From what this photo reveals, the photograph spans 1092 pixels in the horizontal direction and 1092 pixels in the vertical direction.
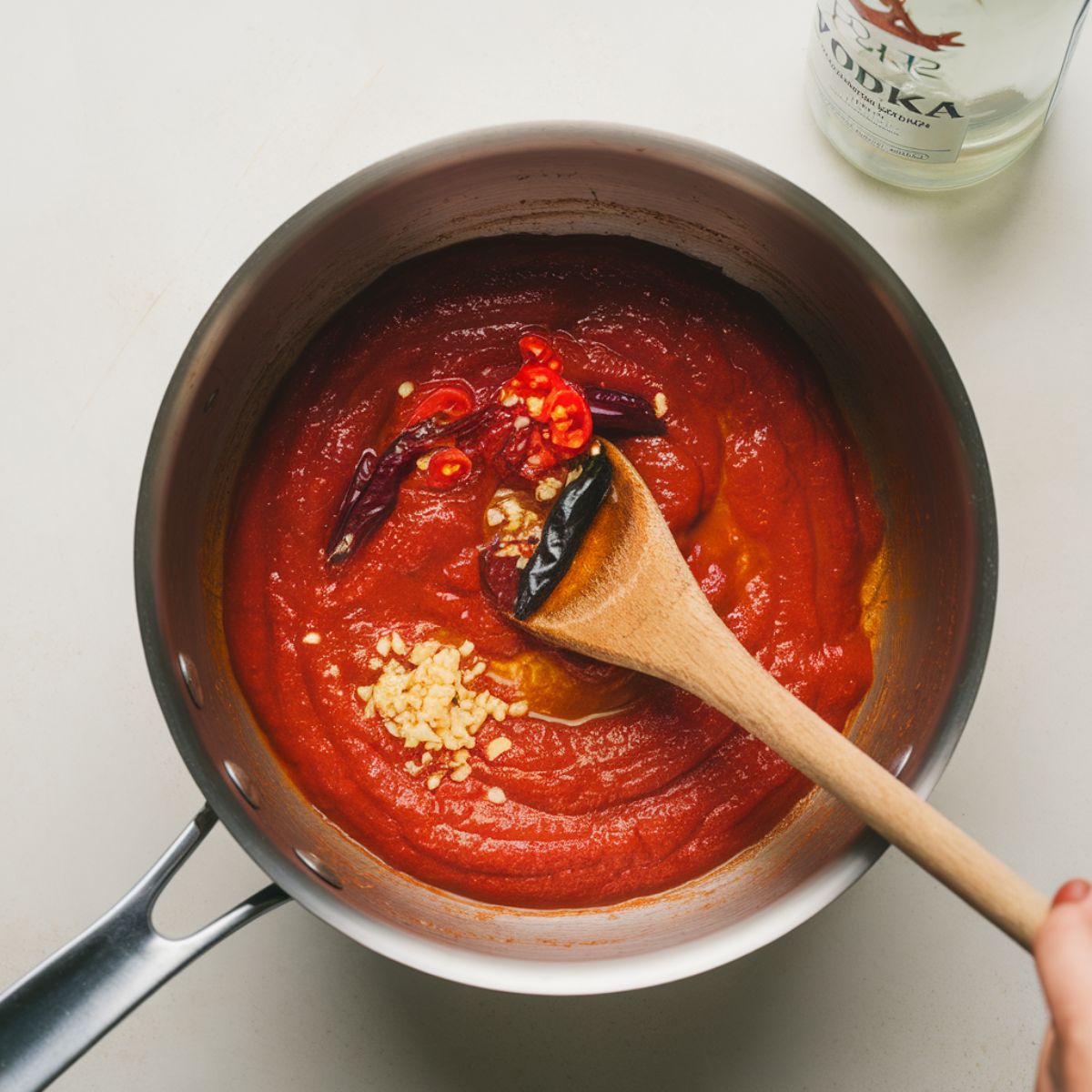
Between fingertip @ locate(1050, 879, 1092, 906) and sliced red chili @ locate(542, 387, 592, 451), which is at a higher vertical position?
sliced red chili @ locate(542, 387, 592, 451)

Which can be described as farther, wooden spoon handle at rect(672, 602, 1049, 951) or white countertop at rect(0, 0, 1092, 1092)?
white countertop at rect(0, 0, 1092, 1092)

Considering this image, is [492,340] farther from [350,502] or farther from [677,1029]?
→ [677,1029]

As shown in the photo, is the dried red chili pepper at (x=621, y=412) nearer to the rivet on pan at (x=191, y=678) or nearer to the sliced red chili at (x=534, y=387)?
the sliced red chili at (x=534, y=387)

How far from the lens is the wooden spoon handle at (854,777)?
1682 mm

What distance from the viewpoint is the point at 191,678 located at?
6.91 ft

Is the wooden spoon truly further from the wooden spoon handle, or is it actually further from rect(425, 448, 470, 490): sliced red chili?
rect(425, 448, 470, 490): sliced red chili

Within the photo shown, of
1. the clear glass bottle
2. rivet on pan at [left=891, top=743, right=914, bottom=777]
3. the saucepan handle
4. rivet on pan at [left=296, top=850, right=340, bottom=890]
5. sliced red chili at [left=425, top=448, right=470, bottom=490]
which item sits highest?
the clear glass bottle

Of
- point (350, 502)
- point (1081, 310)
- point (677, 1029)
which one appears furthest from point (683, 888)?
point (1081, 310)

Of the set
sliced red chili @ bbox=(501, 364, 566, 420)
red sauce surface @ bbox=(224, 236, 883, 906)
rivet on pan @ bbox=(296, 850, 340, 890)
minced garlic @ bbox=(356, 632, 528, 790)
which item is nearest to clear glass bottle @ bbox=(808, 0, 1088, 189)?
red sauce surface @ bbox=(224, 236, 883, 906)

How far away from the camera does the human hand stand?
1403mm

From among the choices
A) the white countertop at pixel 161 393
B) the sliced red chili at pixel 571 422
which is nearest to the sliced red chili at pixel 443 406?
the sliced red chili at pixel 571 422

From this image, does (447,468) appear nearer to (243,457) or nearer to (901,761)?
(243,457)

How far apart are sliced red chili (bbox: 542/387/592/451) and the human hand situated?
1.28m

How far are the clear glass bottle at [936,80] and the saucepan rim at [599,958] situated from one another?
13.0 inches
